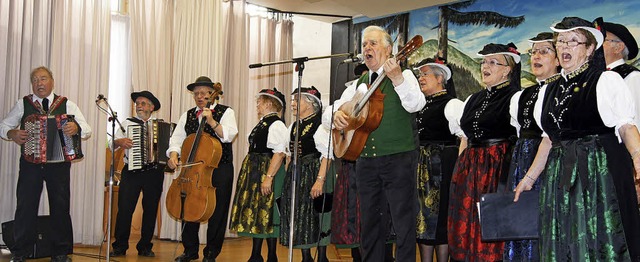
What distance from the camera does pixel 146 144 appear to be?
6.51 metres

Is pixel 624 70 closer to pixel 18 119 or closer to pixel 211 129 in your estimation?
pixel 211 129

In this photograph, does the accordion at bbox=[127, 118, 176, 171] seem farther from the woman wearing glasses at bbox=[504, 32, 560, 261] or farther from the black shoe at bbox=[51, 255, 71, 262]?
the woman wearing glasses at bbox=[504, 32, 560, 261]

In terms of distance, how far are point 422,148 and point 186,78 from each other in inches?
159

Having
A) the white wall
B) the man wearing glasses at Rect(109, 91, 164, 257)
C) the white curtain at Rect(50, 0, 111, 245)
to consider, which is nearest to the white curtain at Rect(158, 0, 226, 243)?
the white curtain at Rect(50, 0, 111, 245)

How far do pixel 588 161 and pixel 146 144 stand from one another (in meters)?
4.44

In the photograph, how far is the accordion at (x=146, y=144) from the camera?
254 inches

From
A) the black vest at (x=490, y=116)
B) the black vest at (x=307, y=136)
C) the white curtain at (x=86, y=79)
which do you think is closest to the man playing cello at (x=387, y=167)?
the black vest at (x=490, y=116)

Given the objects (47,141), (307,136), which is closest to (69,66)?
(47,141)

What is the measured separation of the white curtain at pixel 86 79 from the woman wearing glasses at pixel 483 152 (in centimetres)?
421

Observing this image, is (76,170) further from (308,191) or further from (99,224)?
(308,191)

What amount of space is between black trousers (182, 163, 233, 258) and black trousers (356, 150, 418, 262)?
2265mm

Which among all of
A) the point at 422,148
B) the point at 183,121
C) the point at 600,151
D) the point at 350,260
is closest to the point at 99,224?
the point at 183,121

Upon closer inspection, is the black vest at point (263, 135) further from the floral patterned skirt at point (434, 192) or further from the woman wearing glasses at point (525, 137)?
the woman wearing glasses at point (525, 137)

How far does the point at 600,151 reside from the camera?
3062 mm
